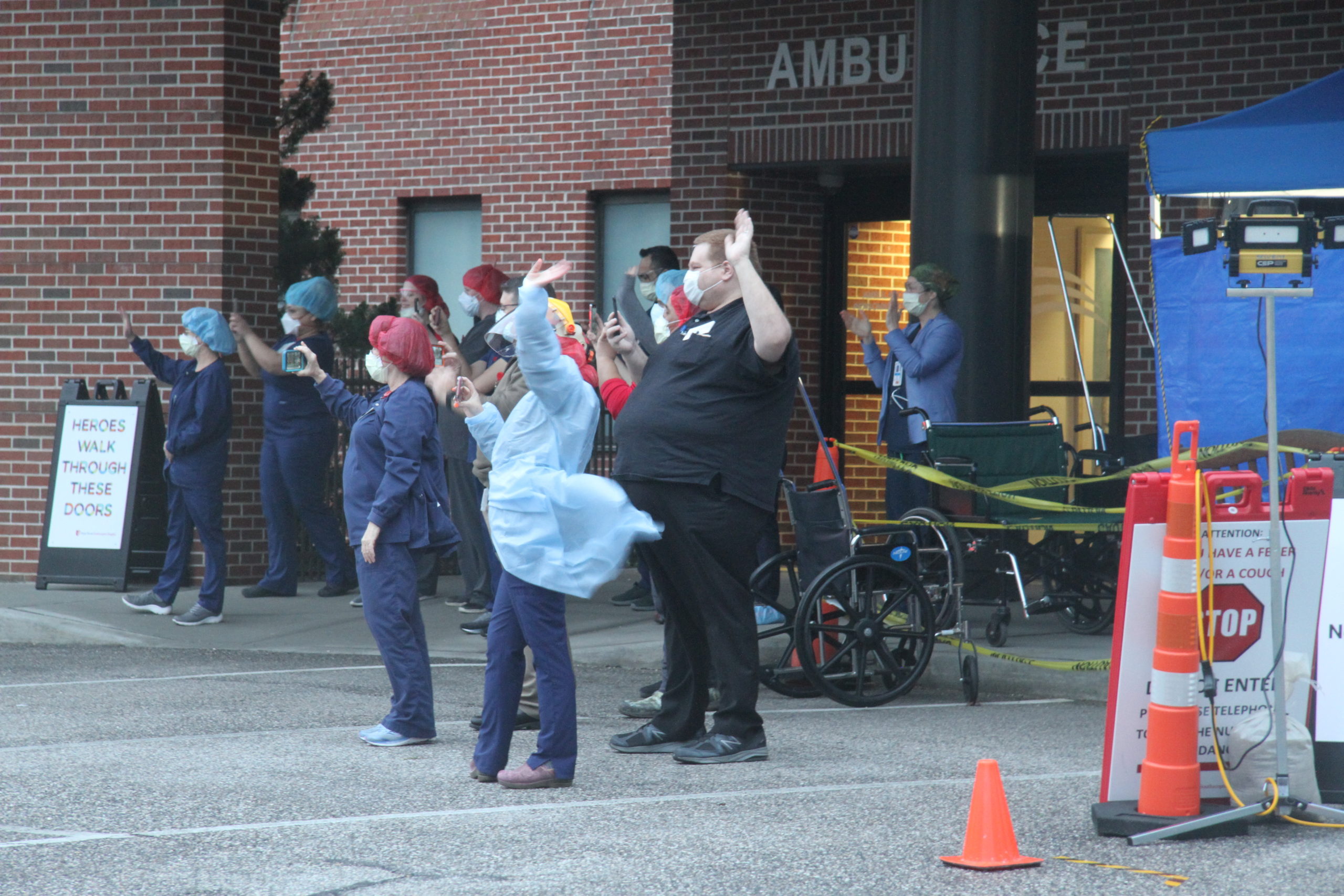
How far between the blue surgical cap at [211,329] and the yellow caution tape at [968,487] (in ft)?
14.3

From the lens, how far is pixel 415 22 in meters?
17.5

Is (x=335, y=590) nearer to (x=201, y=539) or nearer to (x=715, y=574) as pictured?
(x=201, y=539)

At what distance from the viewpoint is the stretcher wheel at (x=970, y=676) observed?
8531 millimetres

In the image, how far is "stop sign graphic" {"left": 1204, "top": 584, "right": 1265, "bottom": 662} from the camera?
5902mm

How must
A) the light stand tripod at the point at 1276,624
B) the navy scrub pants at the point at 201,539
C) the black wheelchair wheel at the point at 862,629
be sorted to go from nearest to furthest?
1. the light stand tripod at the point at 1276,624
2. the black wheelchair wheel at the point at 862,629
3. the navy scrub pants at the point at 201,539

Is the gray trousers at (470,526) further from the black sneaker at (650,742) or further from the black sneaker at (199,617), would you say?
the black sneaker at (650,742)

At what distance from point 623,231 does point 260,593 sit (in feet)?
19.3

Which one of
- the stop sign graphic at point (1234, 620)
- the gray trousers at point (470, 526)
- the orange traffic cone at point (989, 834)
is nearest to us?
the orange traffic cone at point (989, 834)

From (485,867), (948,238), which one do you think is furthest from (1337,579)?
(948,238)

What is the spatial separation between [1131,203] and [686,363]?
6261mm

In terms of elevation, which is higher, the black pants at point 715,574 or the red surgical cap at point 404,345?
the red surgical cap at point 404,345

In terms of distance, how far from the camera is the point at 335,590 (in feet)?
40.7

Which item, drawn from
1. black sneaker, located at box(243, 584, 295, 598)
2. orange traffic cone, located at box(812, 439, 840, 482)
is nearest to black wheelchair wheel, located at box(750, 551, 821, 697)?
orange traffic cone, located at box(812, 439, 840, 482)

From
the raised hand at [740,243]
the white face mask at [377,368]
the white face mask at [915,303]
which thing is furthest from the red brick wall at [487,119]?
the raised hand at [740,243]
